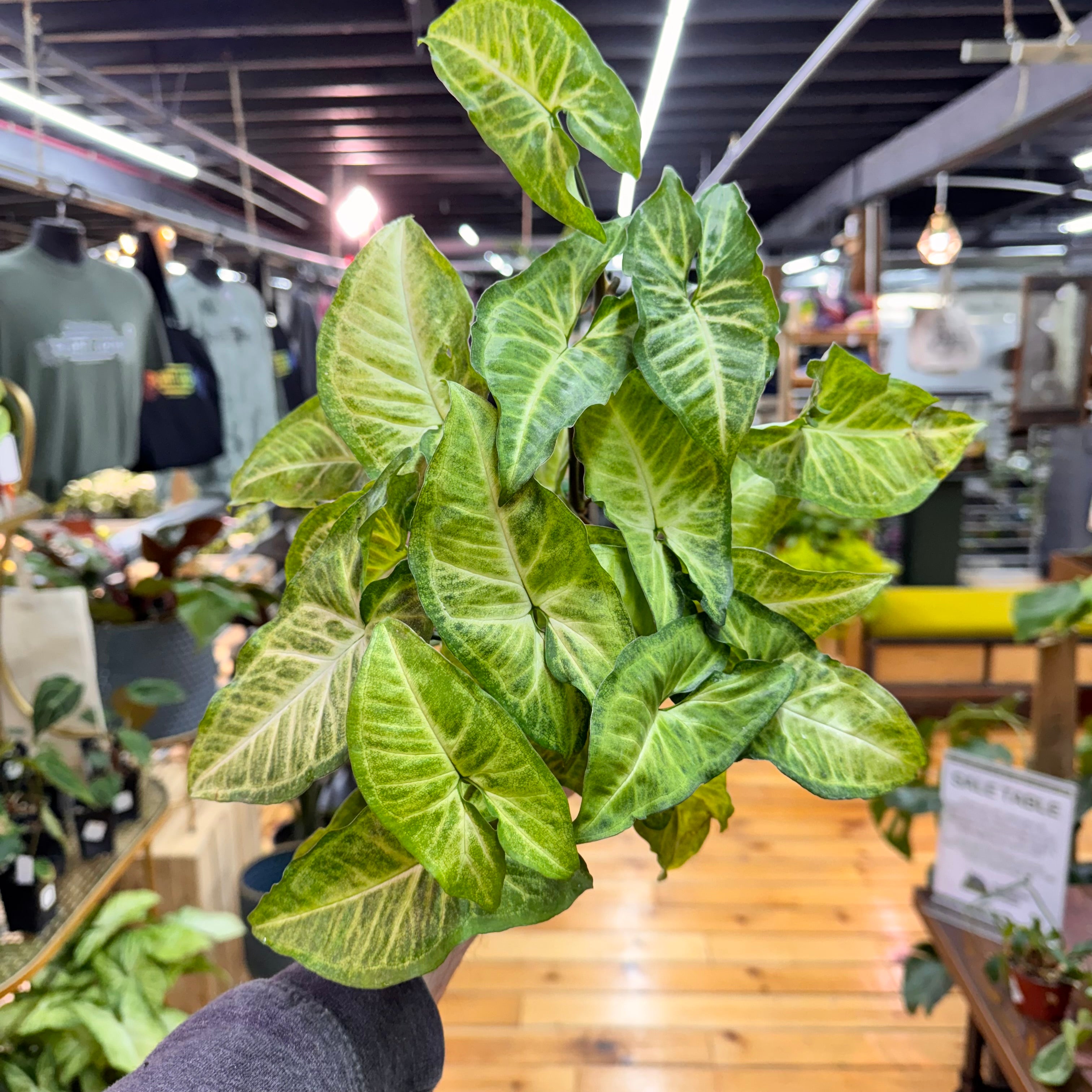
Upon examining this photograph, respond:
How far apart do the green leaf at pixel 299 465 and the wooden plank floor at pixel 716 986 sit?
1.57 m

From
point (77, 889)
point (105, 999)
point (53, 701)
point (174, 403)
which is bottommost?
point (105, 999)

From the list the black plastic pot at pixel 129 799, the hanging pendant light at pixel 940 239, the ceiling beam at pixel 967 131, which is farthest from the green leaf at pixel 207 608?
the hanging pendant light at pixel 940 239

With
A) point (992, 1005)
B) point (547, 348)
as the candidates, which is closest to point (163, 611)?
point (547, 348)

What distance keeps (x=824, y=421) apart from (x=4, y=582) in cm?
169

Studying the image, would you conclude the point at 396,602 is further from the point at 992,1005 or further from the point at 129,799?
the point at 992,1005

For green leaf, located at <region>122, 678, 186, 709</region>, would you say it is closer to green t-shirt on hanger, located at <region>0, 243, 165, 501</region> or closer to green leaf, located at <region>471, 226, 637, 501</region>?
green t-shirt on hanger, located at <region>0, 243, 165, 501</region>

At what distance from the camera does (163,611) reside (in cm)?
187

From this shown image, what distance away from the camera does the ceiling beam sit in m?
3.55

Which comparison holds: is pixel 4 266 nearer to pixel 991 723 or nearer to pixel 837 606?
pixel 837 606

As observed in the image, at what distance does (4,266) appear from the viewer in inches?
79.7

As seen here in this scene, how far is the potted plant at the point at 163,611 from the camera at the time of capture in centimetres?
174

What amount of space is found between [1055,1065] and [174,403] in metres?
2.51

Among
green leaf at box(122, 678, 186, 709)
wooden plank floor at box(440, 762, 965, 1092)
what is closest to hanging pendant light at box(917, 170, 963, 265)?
wooden plank floor at box(440, 762, 965, 1092)

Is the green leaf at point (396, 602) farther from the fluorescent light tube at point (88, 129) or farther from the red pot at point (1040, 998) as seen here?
the fluorescent light tube at point (88, 129)
